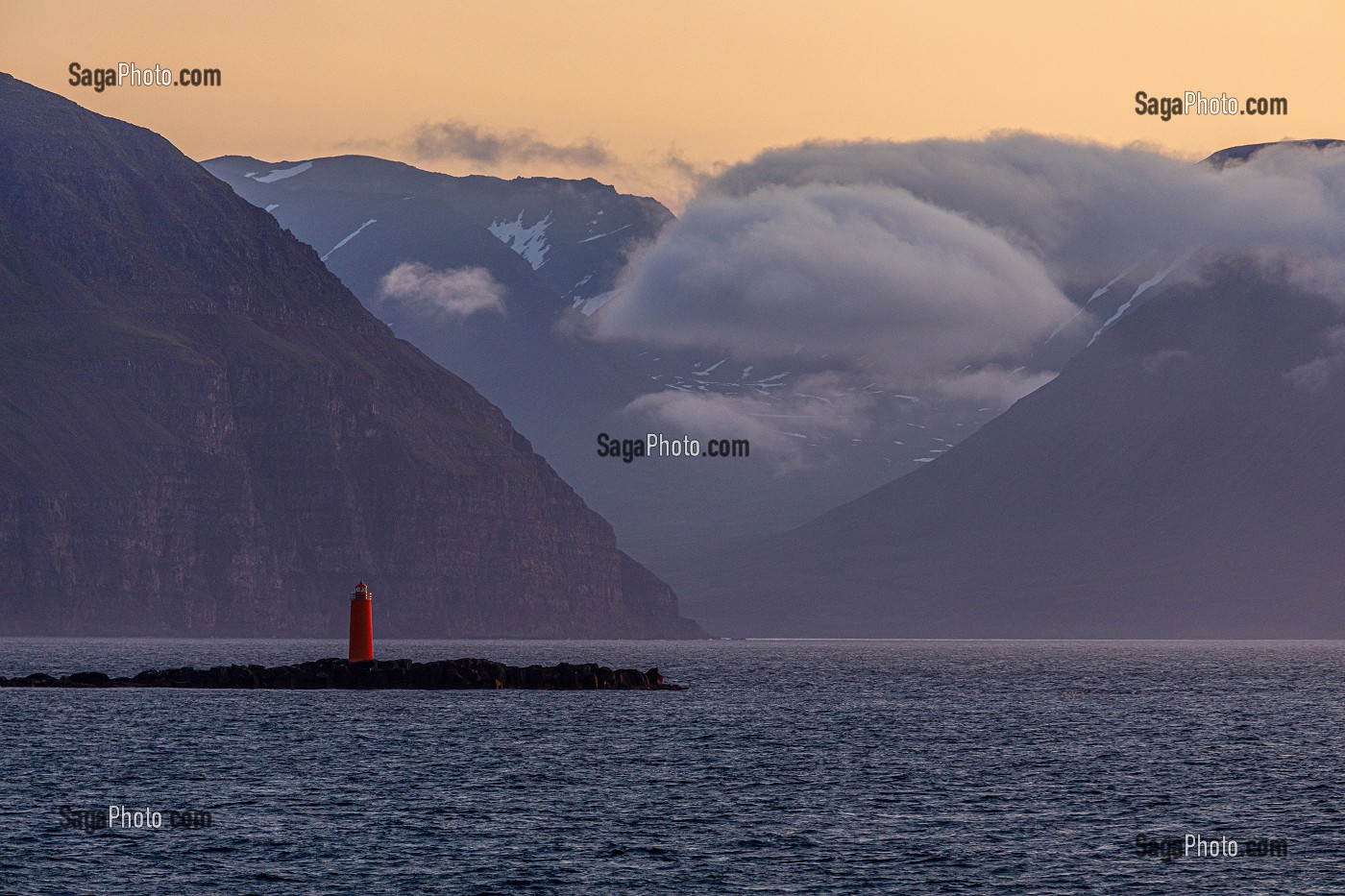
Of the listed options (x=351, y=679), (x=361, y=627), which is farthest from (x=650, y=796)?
(x=351, y=679)

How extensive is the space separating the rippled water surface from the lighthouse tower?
10.9 metres

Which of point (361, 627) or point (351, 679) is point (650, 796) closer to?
point (361, 627)

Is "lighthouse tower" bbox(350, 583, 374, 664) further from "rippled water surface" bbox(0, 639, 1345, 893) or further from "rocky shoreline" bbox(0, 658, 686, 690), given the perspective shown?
"rippled water surface" bbox(0, 639, 1345, 893)

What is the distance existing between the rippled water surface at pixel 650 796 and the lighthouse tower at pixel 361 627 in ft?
35.8

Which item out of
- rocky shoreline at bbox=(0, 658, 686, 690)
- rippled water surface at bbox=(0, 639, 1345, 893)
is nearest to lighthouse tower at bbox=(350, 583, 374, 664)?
rocky shoreline at bbox=(0, 658, 686, 690)

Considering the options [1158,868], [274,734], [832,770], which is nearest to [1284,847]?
[1158,868]

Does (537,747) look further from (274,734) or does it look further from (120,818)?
(120,818)

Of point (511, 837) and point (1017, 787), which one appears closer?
point (511, 837)

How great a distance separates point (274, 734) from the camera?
4606 inches

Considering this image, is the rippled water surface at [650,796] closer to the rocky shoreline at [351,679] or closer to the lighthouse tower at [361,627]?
the lighthouse tower at [361,627]

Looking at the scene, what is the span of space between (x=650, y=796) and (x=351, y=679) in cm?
7919

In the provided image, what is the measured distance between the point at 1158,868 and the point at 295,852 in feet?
108

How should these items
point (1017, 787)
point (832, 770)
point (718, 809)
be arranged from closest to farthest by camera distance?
point (718, 809) → point (1017, 787) → point (832, 770)

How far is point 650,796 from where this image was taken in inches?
3556
